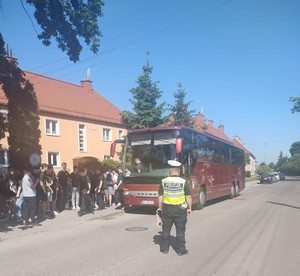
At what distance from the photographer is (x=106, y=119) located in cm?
3491

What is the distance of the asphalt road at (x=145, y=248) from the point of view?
246 inches

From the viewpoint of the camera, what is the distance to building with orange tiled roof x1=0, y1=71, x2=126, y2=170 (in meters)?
28.7

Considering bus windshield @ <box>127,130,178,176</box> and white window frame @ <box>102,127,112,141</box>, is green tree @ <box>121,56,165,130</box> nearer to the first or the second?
white window frame @ <box>102,127,112,141</box>

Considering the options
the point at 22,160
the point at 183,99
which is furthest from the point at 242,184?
the point at 22,160

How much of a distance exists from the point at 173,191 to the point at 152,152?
21.9ft

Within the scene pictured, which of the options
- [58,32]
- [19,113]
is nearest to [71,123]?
[19,113]

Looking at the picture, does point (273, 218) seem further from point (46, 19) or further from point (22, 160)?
point (22, 160)

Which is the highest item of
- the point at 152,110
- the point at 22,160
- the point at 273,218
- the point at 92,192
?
the point at 152,110

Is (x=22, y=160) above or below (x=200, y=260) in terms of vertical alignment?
above

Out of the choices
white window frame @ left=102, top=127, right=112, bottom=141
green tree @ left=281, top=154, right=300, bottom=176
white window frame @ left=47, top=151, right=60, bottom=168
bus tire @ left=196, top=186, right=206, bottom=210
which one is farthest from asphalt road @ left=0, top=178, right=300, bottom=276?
green tree @ left=281, top=154, right=300, bottom=176

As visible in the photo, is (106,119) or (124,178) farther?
(106,119)

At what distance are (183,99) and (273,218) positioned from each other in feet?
73.5

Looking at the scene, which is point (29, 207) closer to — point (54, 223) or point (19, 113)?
point (54, 223)

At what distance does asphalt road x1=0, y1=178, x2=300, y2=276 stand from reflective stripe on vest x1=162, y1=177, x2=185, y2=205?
105cm
